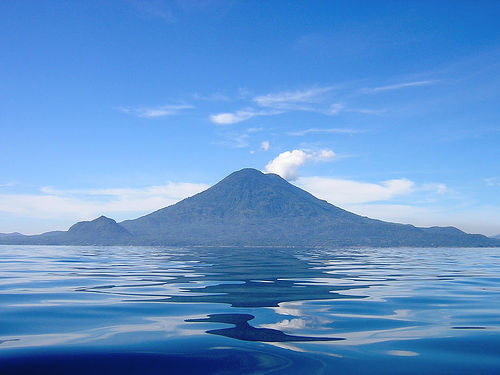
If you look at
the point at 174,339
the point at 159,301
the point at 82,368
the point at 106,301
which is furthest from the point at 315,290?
the point at 82,368

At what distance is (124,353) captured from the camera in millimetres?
7926

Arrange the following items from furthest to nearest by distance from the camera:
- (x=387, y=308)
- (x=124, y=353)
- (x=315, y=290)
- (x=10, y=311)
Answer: (x=315, y=290) < (x=387, y=308) < (x=10, y=311) < (x=124, y=353)

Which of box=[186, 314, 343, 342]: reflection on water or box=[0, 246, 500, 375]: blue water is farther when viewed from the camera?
box=[186, 314, 343, 342]: reflection on water

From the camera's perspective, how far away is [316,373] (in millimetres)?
7008

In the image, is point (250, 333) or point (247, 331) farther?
point (247, 331)

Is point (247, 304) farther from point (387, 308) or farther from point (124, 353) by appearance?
point (124, 353)

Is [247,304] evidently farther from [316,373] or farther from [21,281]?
[21,281]

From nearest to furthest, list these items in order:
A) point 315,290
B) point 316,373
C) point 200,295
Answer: point 316,373 < point 200,295 < point 315,290

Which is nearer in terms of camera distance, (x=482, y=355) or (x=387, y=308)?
(x=482, y=355)

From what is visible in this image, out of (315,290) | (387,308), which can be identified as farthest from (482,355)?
(315,290)

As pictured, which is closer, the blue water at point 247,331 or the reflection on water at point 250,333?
the blue water at point 247,331

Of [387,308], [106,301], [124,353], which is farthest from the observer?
[106,301]

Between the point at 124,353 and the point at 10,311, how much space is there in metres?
6.01

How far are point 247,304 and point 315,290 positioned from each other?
476 cm
